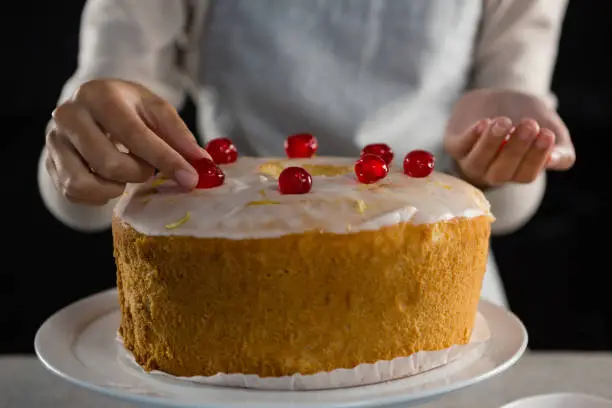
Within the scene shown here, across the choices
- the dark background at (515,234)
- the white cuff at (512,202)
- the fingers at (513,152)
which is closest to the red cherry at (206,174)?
the fingers at (513,152)

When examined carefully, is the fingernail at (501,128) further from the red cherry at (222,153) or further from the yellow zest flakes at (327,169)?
the red cherry at (222,153)

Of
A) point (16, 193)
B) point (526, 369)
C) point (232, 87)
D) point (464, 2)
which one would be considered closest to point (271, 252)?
point (526, 369)

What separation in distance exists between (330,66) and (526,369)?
0.60 m

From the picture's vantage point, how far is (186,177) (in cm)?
92

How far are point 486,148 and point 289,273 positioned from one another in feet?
1.11

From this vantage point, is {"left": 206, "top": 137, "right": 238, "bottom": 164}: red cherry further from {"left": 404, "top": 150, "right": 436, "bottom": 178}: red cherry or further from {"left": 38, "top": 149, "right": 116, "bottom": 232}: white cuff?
{"left": 38, "top": 149, "right": 116, "bottom": 232}: white cuff

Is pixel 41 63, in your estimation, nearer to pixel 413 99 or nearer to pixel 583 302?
pixel 413 99

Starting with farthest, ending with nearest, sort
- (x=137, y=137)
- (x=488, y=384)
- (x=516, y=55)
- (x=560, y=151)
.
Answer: (x=516, y=55) → (x=488, y=384) → (x=560, y=151) → (x=137, y=137)

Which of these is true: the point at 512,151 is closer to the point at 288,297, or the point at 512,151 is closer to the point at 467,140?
the point at 467,140

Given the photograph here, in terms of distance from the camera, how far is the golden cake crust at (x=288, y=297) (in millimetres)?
897

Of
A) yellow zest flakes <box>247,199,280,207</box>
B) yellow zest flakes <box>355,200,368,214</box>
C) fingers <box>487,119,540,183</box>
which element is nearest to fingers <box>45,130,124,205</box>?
yellow zest flakes <box>247,199,280,207</box>

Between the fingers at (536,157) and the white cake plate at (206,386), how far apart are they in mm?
186

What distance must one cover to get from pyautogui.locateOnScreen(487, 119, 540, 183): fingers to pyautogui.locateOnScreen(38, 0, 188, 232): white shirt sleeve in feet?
2.10

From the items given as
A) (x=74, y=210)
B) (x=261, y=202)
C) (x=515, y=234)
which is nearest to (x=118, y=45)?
(x=74, y=210)
